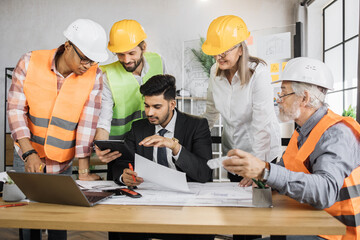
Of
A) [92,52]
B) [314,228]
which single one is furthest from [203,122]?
[314,228]

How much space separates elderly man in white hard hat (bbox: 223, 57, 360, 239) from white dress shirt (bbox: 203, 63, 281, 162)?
638mm

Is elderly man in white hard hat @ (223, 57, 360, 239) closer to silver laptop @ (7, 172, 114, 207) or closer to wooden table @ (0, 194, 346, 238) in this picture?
wooden table @ (0, 194, 346, 238)

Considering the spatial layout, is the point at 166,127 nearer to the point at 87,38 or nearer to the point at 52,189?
the point at 87,38

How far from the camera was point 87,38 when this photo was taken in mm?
1833

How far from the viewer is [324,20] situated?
16.7 ft

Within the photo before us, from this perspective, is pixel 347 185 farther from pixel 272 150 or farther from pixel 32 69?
pixel 32 69

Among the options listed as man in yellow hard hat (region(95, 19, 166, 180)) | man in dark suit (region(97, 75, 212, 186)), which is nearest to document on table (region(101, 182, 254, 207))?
man in dark suit (region(97, 75, 212, 186))

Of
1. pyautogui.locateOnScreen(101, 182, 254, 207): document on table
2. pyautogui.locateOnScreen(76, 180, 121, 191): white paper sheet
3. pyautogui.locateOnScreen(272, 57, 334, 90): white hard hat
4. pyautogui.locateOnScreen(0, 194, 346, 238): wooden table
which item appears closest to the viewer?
pyautogui.locateOnScreen(0, 194, 346, 238): wooden table

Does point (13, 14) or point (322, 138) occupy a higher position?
point (13, 14)

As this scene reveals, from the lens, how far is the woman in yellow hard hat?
2086 mm

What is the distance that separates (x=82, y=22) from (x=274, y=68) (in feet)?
5.83

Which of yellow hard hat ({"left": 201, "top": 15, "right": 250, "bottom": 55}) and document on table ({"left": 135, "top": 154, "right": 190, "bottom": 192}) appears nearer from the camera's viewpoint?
document on table ({"left": 135, "top": 154, "right": 190, "bottom": 192})

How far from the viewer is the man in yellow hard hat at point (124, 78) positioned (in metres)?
2.14

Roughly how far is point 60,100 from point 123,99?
0.45 meters
